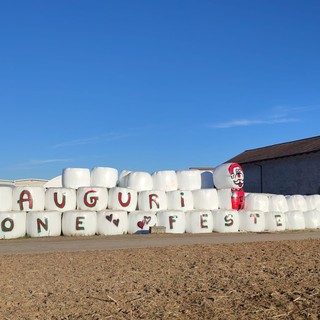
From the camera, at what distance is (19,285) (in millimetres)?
7082

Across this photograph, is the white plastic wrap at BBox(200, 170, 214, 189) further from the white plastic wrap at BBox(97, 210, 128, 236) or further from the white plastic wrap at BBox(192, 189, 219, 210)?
the white plastic wrap at BBox(97, 210, 128, 236)

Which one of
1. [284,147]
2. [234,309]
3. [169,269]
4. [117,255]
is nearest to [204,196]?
[117,255]

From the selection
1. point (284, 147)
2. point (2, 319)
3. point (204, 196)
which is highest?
point (284, 147)

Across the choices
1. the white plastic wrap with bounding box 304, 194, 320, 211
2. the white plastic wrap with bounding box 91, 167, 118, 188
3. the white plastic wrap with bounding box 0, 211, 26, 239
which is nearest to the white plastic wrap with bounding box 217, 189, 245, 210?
the white plastic wrap with bounding box 304, 194, 320, 211

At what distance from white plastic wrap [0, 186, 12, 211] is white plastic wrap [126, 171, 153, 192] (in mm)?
5249

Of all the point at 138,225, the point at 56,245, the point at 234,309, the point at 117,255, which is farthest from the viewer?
the point at 138,225

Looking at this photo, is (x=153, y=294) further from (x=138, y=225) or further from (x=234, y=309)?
(x=138, y=225)

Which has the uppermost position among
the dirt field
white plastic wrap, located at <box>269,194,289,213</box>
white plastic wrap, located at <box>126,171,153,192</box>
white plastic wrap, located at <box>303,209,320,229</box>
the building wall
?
the building wall

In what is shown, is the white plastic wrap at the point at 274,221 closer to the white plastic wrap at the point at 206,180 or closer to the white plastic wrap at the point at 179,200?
the white plastic wrap at the point at 206,180

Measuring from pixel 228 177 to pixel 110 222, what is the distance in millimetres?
6056

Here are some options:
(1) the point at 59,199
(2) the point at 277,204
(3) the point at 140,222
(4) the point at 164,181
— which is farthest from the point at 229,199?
(1) the point at 59,199

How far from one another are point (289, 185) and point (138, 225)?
62.4ft

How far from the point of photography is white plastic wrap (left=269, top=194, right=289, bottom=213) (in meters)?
21.2

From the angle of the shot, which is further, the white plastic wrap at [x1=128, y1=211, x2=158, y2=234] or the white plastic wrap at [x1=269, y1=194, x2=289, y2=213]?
the white plastic wrap at [x1=269, y1=194, x2=289, y2=213]
